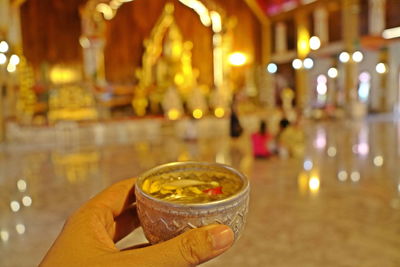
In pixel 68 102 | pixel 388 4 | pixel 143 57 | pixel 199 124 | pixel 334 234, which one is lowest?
pixel 334 234

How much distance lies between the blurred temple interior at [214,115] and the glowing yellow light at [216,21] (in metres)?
0.04

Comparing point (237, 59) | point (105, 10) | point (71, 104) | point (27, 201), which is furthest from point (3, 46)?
point (237, 59)

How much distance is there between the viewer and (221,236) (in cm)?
81

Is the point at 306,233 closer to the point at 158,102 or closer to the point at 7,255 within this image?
the point at 7,255

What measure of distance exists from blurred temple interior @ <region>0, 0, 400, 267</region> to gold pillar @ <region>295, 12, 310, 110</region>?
0.05 meters

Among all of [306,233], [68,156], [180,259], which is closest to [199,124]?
[68,156]

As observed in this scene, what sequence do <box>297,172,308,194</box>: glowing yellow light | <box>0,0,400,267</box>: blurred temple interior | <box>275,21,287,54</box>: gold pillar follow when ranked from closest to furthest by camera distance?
1. <box>0,0,400,267</box>: blurred temple interior
2. <box>297,172,308,194</box>: glowing yellow light
3. <box>275,21,287,54</box>: gold pillar

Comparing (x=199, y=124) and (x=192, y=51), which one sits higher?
(x=192, y=51)

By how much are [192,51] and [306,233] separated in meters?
9.60

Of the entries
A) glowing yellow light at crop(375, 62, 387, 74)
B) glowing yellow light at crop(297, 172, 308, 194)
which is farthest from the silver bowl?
glowing yellow light at crop(375, 62, 387, 74)

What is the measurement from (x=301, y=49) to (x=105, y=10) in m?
6.64

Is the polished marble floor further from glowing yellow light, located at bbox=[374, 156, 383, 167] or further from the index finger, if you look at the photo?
the index finger

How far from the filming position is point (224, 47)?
37.2 feet

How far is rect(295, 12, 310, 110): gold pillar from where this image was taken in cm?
1223
